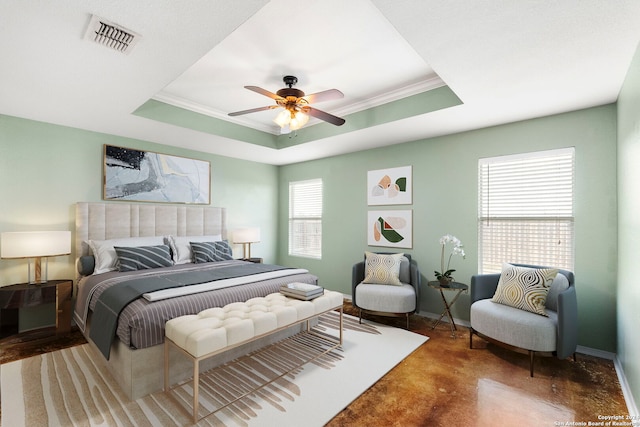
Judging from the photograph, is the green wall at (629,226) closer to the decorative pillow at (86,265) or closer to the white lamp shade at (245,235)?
the white lamp shade at (245,235)

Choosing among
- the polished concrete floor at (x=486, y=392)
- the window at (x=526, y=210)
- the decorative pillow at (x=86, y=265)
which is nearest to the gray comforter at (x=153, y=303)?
the decorative pillow at (x=86, y=265)

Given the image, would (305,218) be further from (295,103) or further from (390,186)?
(295,103)

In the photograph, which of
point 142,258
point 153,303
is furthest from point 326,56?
point 142,258

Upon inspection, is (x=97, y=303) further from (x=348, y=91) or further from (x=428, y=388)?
(x=348, y=91)

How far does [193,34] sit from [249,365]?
263 cm

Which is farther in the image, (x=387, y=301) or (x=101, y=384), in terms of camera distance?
(x=387, y=301)

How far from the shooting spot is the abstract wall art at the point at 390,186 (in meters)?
4.26

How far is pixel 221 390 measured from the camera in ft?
7.45

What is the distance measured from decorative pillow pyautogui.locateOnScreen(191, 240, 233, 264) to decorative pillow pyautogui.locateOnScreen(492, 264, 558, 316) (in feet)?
11.3

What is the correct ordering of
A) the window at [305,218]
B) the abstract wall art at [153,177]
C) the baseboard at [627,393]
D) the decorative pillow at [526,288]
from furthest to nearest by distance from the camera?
1. the window at [305,218]
2. the abstract wall art at [153,177]
3. the decorative pillow at [526,288]
4. the baseboard at [627,393]

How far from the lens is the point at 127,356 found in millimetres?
2145

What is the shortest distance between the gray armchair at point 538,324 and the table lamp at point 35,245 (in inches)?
175

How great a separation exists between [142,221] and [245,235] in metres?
1.52

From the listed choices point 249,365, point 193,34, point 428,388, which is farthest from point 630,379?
point 193,34
